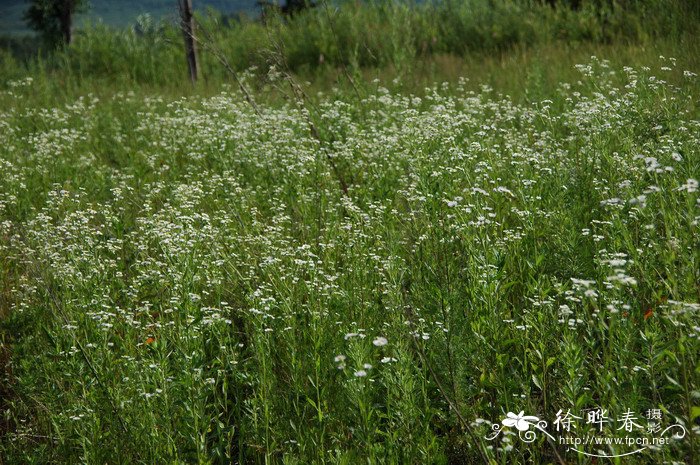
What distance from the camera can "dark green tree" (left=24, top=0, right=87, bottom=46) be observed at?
2666 centimetres

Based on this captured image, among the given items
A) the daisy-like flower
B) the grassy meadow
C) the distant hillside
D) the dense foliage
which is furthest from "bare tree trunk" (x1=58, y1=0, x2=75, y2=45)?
the daisy-like flower

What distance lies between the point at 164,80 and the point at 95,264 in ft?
31.6

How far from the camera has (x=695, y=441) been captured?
2557 millimetres

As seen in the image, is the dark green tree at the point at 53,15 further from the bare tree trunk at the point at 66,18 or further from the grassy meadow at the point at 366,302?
the grassy meadow at the point at 366,302

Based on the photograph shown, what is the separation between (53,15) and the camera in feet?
89.9

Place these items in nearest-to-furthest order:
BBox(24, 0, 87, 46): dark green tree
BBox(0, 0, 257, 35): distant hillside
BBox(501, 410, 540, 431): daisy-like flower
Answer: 1. BBox(501, 410, 540, 431): daisy-like flower
2. BBox(24, 0, 87, 46): dark green tree
3. BBox(0, 0, 257, 35): distant hillside

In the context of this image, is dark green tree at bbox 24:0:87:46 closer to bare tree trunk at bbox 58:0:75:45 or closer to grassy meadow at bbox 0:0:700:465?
bare tree trunk at bbox 58:0:75:45

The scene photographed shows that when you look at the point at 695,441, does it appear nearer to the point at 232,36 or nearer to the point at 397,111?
the point at 397,111

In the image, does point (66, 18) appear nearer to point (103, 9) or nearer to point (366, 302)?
point (103, 9)

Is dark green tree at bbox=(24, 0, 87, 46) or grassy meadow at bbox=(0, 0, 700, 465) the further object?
dark green tree at bbox=(24, 0, 87, 46)

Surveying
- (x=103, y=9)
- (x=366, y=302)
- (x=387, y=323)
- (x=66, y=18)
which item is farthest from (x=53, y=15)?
(x=387, y=323)

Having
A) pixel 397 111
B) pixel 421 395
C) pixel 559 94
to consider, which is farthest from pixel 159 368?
pixel 559 94

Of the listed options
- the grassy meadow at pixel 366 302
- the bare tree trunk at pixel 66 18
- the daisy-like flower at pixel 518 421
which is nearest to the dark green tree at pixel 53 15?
the bare tree trunk at pixel 66 18

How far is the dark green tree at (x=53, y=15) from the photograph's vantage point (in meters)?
26.7
